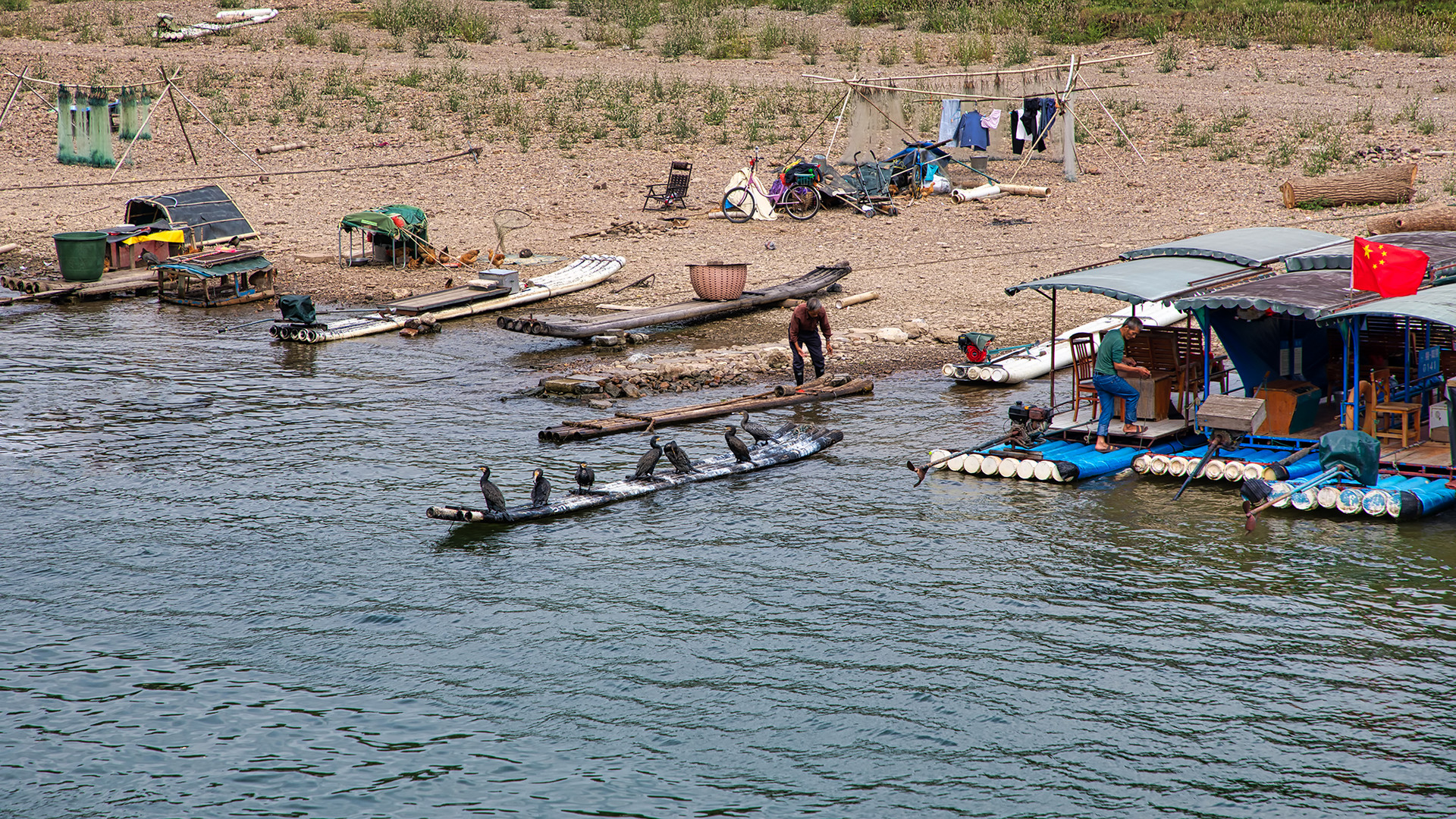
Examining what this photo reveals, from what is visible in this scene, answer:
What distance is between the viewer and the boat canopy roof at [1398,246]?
16.2 m

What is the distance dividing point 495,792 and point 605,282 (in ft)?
58.1

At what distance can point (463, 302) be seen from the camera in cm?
2456

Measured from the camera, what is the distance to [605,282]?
26.4m

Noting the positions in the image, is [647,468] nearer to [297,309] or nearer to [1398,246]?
[1398,246]

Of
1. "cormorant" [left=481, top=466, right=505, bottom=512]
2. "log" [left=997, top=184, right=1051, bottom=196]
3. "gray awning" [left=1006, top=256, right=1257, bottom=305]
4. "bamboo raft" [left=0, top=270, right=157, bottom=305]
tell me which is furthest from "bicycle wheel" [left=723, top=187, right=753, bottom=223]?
"cormorant" [left=481, top=466, right=505, bottom=512]

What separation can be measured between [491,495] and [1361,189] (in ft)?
67.0

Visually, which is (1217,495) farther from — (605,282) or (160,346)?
(160,346)

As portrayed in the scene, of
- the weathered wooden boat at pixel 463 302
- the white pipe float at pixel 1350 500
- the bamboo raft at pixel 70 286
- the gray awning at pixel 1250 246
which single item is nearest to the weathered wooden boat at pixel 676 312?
the weathered wooden boat at pixel 463 302

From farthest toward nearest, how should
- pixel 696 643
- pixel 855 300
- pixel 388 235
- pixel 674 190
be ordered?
1. pixel 674 190
2. pixel 388 235
3. pixel 855 300
4. pixel 696 643

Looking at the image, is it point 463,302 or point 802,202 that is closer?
point 463,302

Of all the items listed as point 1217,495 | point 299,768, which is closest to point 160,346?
point 299,768

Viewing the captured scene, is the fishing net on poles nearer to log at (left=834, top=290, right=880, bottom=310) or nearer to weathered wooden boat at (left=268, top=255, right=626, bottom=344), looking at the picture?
weathered wooden boat at (left=268, top=255, right=626, bottom=344)

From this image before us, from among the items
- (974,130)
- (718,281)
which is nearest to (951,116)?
(974,130)

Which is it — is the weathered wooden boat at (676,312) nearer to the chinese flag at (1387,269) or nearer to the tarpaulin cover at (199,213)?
the tarpaulin cover at (199,213)
